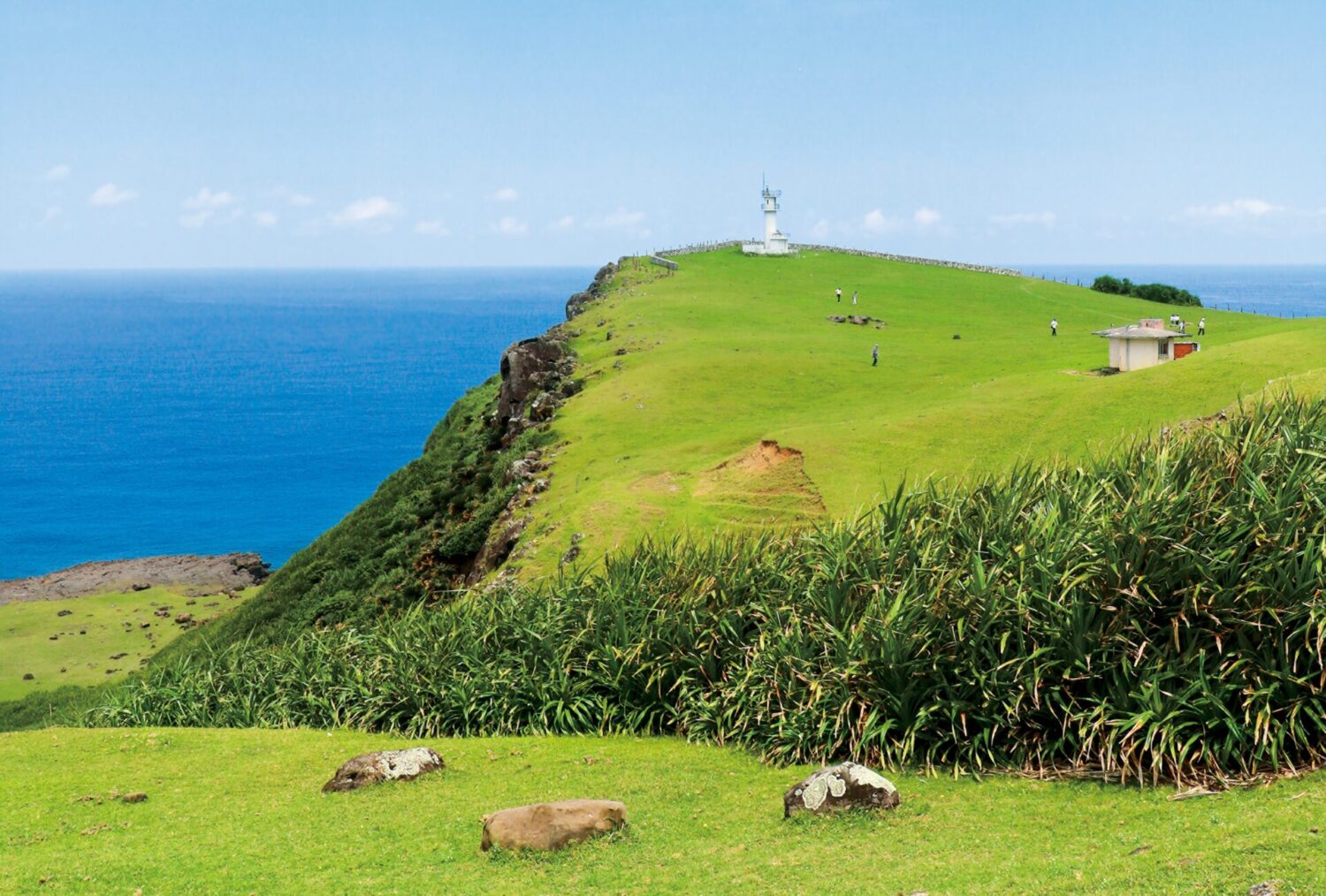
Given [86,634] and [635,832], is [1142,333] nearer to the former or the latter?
[635,832]

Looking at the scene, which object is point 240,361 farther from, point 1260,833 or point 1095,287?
point 1260,833

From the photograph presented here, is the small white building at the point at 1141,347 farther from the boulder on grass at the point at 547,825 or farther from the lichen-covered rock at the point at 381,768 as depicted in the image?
the boulder on grass at the point at 547,825

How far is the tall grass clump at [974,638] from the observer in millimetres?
12898

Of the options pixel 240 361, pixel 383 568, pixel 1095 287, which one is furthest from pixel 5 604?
pixel 240 361

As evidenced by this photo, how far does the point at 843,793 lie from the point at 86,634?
4520 cm

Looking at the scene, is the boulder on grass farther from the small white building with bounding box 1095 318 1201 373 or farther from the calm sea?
the calm sea

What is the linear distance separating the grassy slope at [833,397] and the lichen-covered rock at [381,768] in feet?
31.8

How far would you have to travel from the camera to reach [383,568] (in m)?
39.2

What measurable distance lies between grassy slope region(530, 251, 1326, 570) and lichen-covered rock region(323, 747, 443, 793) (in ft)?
31.8

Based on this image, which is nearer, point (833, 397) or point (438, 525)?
point (438, 525)

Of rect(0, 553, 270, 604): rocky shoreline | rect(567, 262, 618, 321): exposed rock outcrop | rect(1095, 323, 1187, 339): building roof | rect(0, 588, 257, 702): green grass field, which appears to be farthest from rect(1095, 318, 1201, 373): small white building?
rect(567, 262, 618, 321): exposed rock outcrop

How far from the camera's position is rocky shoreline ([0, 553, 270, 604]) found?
56969 millimetres

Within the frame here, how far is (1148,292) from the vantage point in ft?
304

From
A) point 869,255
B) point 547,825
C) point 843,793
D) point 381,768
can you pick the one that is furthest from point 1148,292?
point 547,825
